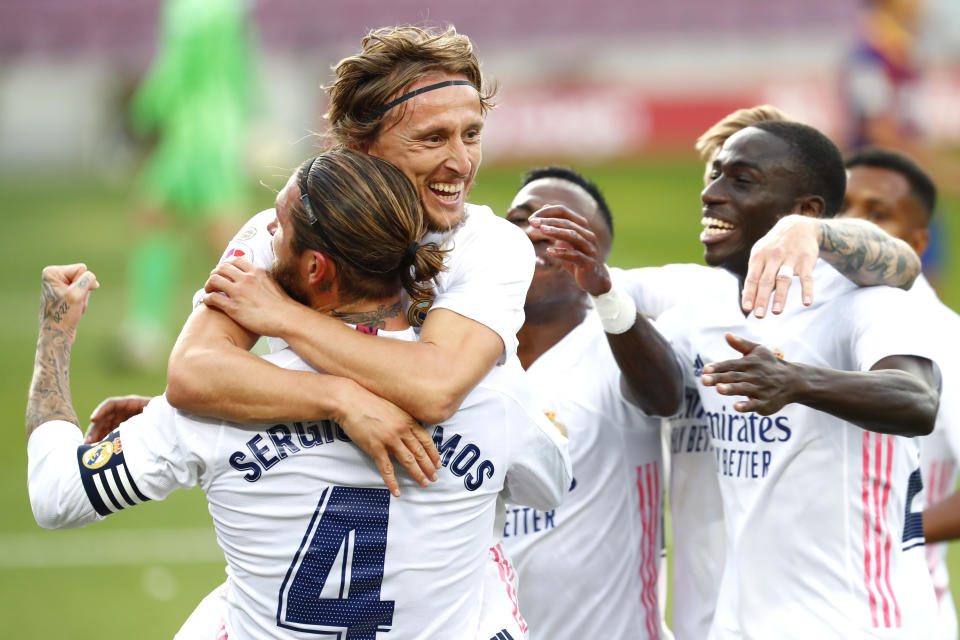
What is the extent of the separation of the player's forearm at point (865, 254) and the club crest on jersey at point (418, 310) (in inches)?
40.2

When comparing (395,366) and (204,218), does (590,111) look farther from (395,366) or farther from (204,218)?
(395,366)

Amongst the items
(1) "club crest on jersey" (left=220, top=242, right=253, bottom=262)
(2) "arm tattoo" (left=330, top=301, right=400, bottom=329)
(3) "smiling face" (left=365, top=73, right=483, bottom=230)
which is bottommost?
(2) "arm tattoo" (left=330, top=301, right=400, bottom=329)

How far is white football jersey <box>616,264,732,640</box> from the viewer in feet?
12.1

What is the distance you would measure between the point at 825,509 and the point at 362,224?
58.8 inches

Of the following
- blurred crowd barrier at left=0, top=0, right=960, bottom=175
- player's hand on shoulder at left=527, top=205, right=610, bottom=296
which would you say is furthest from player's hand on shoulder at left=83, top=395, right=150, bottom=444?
blurred crowd barrier at left=0, top=0, right=960, bottom=175

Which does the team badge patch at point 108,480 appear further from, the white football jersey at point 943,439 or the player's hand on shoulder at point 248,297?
the white football jersey at point 943,439

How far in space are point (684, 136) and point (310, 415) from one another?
73.7 ft

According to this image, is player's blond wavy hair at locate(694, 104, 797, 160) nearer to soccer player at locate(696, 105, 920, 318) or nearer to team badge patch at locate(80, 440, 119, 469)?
soccer player at locate(696, 105, 920, 318)

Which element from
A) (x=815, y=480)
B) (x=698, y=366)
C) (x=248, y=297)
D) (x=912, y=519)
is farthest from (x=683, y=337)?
(x=248, y=297)

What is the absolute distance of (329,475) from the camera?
2.73m

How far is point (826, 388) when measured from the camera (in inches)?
116

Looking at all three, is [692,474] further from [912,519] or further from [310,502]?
[310,502]

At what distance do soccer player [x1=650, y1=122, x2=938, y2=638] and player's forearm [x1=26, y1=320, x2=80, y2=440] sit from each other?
1.65m

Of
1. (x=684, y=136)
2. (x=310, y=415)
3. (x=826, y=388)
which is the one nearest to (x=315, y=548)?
(x=310, y=415)
